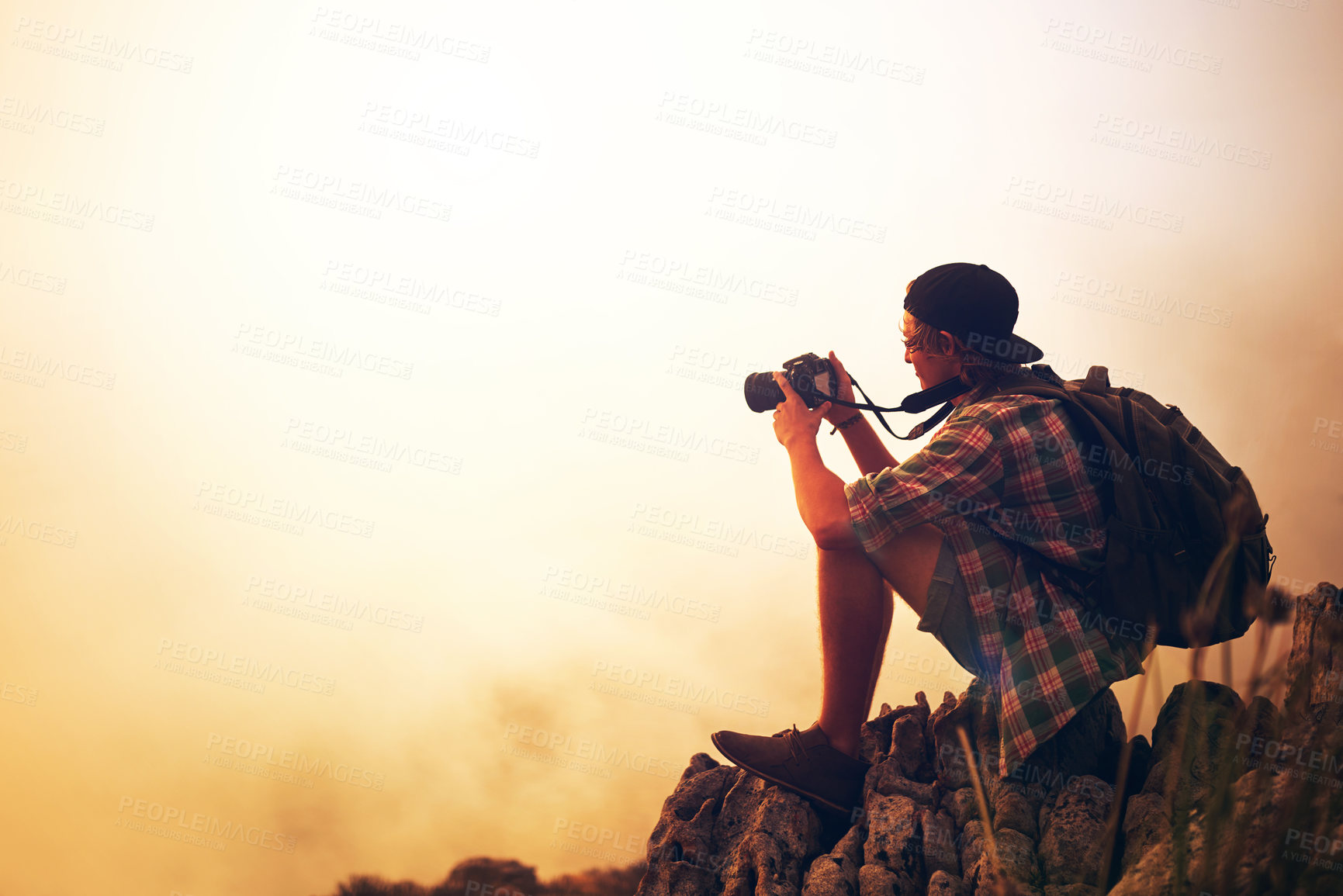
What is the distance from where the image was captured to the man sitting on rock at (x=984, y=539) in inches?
105

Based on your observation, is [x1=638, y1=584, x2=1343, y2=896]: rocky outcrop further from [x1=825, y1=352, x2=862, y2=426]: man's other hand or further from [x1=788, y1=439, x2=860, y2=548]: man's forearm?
[x1=825, y1=352, x2=862, y2=426]: man's other hand

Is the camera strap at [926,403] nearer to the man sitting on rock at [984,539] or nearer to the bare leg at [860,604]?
the man sitting on rock at [984,539]

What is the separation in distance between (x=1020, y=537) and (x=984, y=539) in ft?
0.37

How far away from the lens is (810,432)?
320 cm

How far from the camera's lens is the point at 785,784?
10.6 feet

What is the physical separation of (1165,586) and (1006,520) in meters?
0.49

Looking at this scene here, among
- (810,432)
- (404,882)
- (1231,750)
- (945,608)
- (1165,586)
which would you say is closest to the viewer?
(1231,750)

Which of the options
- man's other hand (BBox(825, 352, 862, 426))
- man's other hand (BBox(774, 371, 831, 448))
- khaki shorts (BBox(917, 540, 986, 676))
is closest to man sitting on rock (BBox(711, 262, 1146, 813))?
khaki shorts (BBox(917, 540, 986, 676))

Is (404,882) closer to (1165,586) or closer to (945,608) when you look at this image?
(945,608)

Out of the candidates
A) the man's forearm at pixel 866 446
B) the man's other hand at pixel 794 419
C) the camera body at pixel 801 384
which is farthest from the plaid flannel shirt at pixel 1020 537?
the man's forearm at pixel 866 446

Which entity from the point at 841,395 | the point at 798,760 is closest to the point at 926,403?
the point at 841,395

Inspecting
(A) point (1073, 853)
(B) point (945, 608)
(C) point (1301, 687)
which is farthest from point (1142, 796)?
(B) point (945, 608)

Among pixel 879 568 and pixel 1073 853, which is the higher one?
pixel 879 568

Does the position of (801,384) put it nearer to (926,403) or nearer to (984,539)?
(926,403)
